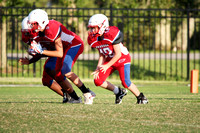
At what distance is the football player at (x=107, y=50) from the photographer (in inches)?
260

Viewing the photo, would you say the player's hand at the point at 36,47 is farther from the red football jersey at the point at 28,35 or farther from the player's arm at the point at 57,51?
the red football jersey at the point at 28,35

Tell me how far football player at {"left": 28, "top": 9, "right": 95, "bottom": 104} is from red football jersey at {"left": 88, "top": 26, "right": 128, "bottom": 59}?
0.40m

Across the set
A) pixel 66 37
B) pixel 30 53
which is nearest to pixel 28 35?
pixel 30 53

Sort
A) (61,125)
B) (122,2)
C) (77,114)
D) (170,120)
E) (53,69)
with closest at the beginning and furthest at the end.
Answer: (61,125)
(170,120)
(77,114)
(53,69)
(122,2)

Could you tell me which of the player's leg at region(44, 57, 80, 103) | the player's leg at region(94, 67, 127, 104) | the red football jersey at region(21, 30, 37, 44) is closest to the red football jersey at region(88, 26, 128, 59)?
the player's leg at region(94, 67, 127, 104)

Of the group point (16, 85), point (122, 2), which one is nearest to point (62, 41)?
point (16, 85)

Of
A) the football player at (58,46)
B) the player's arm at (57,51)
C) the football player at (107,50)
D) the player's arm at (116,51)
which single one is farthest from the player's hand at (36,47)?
the player's arm at (116,51)

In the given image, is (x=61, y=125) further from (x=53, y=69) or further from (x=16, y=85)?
(x=16, y=85)

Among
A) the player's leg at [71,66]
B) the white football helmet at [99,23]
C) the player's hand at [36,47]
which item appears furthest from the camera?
the player's leg at [71,66]

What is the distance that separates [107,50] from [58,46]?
88cm

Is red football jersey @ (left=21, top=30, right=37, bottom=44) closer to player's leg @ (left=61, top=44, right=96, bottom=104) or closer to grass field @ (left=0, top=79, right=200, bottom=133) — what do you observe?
player's leg @ (left=61, top=44, right=96, bottom=104)

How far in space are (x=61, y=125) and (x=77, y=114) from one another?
823 millimetres

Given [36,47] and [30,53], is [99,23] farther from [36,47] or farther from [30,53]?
[30,53]

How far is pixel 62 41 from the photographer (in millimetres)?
6953
